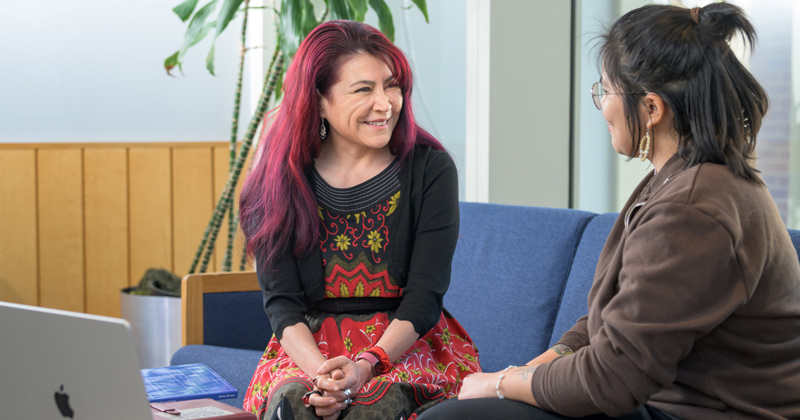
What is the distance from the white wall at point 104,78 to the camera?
11.6 ft

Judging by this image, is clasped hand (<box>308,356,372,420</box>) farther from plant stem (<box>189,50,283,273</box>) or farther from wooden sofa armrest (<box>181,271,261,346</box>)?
plant stem (<box>189,50,283,273</box>)

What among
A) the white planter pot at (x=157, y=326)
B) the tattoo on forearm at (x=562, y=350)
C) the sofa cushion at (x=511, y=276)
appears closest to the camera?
the tattoo on forearm at (x=562, y=350)

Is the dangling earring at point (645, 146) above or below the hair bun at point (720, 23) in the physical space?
below

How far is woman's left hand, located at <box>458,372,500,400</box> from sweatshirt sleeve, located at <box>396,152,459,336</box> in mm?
332

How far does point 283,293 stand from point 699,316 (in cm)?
85

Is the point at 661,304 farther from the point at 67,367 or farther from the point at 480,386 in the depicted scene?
the point at 67,367

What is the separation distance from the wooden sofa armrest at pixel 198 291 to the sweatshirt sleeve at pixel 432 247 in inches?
30.7

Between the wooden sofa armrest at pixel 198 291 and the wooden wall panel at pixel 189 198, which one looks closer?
the wooden sofa armrest at pixel 198 291

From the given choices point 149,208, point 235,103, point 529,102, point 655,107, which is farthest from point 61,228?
point 655,107

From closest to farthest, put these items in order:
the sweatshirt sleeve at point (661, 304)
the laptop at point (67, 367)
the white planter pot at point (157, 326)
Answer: the laptop at point (67, 367)
the sweatshirt sleeve at point (661, 304)
the white planter pot at point (157, 326)

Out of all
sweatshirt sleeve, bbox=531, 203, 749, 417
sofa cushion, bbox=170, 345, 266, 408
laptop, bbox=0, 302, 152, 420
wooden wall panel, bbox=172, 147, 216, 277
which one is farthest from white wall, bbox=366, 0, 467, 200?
laptop, bbox=0, 302, 152, 420

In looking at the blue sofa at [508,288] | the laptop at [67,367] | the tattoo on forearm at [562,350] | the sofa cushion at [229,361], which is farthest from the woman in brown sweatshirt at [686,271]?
the sofa cushion at [229,361]

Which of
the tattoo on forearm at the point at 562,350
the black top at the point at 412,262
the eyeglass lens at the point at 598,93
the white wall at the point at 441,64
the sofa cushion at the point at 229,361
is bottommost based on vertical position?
the sofa cushion at the point at 229,361

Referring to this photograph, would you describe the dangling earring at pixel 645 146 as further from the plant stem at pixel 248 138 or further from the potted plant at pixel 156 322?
the potted plant at pixel 156 322
